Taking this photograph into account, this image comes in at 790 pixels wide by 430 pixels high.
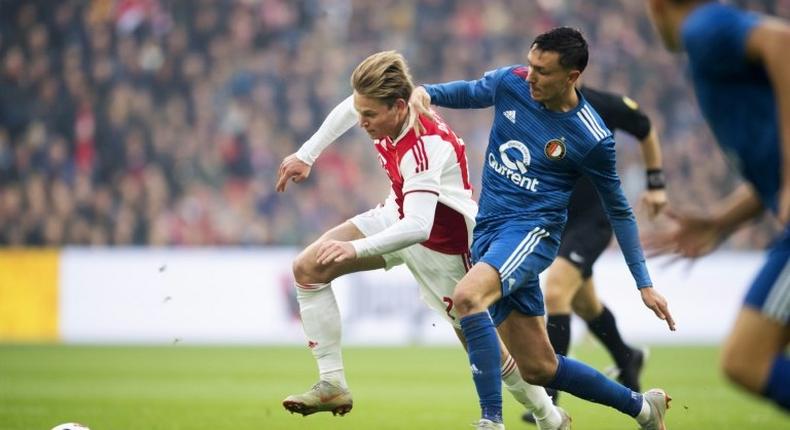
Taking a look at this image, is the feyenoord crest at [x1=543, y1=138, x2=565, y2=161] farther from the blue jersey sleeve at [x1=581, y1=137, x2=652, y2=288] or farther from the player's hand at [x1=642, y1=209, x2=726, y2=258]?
the player's hand at [x1=642, y1=209, x2=726, y2=258]

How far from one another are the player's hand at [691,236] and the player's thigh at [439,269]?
2.37 metres

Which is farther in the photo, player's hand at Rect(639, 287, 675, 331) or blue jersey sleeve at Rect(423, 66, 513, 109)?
blue jersey sleeve at Rect(423, 66, 513, 109)

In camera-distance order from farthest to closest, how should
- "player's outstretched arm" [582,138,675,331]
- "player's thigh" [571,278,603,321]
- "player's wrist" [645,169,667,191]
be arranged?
"player's thigh" [571,278,603,321]
"player's wrist" [645,169,667,191]
"player's outstretched arm" [582,138,675,331]

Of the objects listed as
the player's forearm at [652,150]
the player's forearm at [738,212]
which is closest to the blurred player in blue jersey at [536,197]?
the player's forearm at [738,212]

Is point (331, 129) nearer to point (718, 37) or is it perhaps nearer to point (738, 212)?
point (738, 212)

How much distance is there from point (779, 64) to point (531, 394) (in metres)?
3.31

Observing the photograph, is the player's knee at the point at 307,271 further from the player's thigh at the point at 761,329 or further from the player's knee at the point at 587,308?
the player's thigh at the point at 761,329

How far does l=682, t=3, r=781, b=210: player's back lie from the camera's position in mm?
4055

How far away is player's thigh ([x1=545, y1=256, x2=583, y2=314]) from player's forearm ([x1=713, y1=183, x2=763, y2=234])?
3618mm

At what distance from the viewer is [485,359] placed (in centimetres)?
613

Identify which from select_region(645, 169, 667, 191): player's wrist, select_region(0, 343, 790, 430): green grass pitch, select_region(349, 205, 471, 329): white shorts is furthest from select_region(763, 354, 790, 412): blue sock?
select_region(645, 169, 667, 191): player's wrist

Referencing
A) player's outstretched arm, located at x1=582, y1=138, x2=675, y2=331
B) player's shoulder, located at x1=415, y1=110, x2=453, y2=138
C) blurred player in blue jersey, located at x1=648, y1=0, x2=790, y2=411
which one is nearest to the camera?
blurred player in blue jersey, located at x1=648, y1=0, x2=790, y2=411

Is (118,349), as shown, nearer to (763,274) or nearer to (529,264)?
(529,264)

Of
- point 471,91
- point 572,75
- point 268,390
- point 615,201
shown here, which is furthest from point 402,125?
point 268,390
